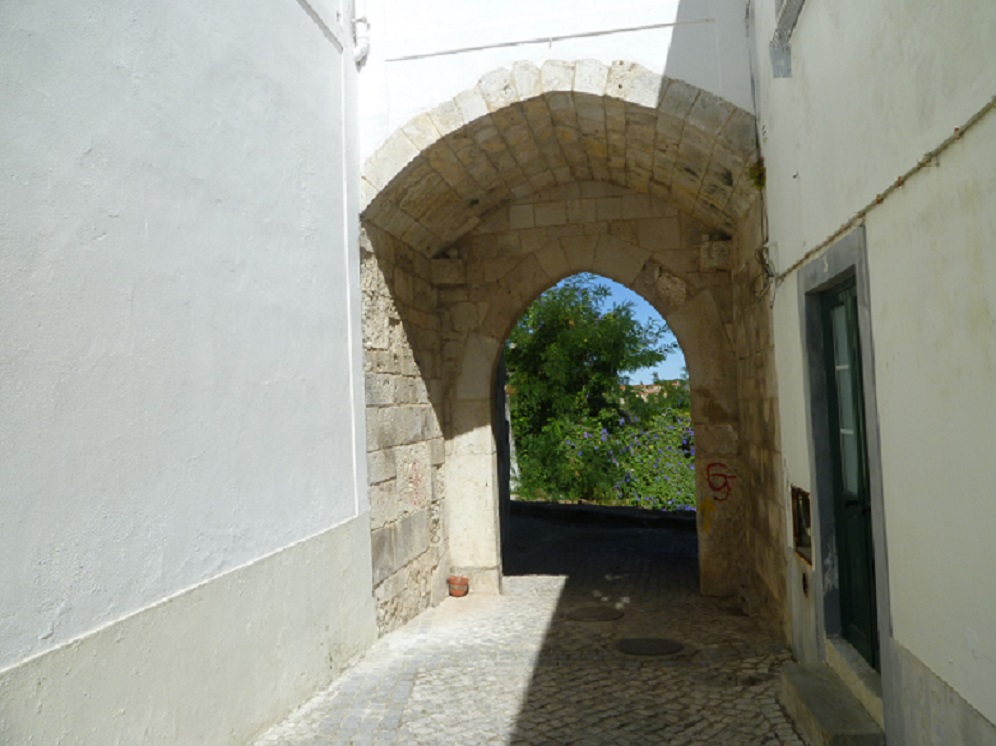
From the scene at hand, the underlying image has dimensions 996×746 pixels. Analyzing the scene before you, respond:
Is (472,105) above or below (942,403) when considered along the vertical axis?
above

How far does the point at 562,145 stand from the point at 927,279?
3.43 metres

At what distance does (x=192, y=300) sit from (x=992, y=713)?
105 inches

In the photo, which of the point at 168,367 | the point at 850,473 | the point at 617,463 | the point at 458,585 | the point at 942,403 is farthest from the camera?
the point at 617,463

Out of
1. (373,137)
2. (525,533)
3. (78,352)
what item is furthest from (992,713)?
(525,533)

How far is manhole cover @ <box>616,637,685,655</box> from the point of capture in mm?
4473

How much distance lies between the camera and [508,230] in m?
6.15

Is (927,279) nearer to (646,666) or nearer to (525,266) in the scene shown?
(646,666)

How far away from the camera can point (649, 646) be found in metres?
4.59

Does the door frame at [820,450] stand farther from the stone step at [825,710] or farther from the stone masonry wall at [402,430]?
the stone masonry wall at [402,430]

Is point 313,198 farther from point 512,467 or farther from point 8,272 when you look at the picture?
point 512,467

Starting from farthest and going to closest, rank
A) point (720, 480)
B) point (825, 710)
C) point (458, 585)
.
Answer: point (458, 585)
point (720, 480)
point (825, 710)

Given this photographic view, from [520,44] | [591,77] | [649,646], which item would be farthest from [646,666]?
[520,44]

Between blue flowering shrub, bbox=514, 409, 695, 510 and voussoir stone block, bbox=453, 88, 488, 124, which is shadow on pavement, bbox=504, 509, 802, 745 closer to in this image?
voussoir stone block, bbox=453, 88, 488, 124

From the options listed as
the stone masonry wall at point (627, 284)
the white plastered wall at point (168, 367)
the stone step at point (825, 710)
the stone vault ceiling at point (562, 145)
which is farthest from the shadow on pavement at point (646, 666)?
the stone vault ceiling at point (562, 145)
